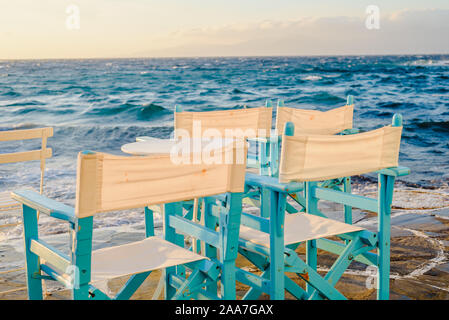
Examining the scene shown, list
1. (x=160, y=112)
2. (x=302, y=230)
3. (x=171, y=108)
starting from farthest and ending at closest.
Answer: (x=171, y=108) → (x=160, y=112) → (x=302, y=230)

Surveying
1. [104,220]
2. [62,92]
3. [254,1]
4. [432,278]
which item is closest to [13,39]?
[62,92]

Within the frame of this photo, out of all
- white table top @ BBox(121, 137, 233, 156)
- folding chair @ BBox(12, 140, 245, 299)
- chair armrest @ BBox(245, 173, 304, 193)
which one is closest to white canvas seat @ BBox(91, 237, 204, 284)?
folding chair @ BBox(12, 140, 245, 299)

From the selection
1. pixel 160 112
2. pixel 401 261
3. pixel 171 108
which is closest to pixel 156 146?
pixel 401 261

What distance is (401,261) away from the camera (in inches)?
145

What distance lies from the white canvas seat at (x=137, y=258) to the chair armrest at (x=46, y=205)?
10.5 inches

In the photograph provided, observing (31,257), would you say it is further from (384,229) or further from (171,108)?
(171,108)

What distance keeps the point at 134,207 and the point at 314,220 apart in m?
1.23

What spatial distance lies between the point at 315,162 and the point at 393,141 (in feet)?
1.72

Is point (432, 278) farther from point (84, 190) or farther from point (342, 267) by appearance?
point (84, 190)

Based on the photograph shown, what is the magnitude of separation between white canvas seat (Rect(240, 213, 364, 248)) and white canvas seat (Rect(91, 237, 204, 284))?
0.35 m

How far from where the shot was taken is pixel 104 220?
16.3ft

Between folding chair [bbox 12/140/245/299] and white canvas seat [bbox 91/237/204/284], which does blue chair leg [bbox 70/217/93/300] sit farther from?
white canvas seat [bbox 91/237/204/284]

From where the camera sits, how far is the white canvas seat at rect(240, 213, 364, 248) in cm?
224

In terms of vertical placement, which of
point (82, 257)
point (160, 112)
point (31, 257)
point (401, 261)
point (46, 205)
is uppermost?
point (46, 205)
